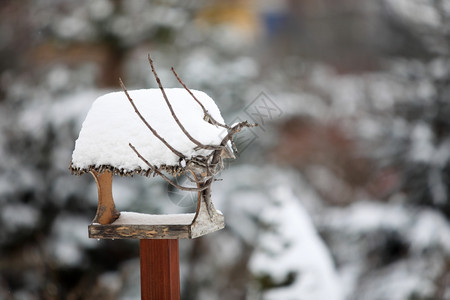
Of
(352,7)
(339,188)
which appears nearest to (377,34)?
(352,7)

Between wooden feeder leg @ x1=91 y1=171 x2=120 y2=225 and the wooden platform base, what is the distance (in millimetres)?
36

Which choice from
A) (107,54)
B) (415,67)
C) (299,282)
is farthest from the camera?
(107,54)

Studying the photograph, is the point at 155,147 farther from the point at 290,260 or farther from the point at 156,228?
the point at 290,260

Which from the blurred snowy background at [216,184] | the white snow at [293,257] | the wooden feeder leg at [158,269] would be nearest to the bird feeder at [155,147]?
the wooden feeder leg at [158,269]

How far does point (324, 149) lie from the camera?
945cm

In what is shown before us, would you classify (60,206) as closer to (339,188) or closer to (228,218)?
(228,218)

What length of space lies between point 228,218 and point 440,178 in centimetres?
218

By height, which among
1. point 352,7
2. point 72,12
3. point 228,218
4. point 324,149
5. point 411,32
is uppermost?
point 352,7

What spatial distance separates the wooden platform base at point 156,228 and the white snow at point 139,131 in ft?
0.81

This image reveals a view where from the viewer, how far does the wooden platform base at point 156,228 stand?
1997 millimetres

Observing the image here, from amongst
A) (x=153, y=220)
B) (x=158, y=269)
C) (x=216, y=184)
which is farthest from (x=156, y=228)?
(x=216, y=184)

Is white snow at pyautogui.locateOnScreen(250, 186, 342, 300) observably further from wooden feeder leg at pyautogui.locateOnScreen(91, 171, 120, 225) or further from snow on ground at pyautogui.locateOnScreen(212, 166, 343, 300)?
wooden feeder leg at pyautogui.locateOnScreen(91, 171, 120, 225)

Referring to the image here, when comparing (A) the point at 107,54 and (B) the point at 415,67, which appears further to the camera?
(A) the point at 107,54

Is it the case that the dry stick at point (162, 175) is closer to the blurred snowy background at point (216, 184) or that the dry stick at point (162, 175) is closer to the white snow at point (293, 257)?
the white snow at point (293, 257)
